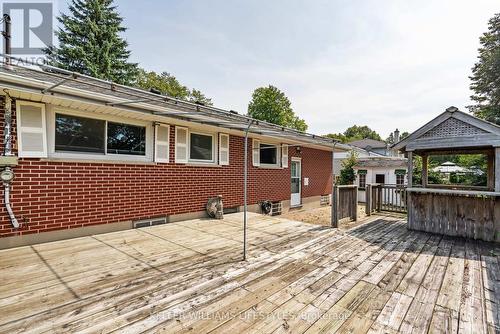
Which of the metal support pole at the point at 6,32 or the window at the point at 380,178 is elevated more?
the metal support pole at the point at 6,32

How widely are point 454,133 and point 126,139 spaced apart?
7922 millimetres

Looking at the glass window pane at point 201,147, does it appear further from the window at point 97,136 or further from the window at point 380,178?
the window at point 380,178

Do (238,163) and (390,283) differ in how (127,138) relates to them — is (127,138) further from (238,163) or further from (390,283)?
(390,283)

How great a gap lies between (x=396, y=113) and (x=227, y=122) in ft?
61.3

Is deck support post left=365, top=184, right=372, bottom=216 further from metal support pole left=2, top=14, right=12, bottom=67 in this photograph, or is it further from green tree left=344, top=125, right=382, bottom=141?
green tree left=344, top=125, right=382, bottom=141

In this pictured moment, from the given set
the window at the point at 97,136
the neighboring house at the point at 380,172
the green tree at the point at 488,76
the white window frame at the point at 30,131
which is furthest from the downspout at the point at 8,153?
the green tree at the point at 488,76

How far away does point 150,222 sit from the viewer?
19.2ft

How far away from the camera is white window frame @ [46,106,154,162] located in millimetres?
4352

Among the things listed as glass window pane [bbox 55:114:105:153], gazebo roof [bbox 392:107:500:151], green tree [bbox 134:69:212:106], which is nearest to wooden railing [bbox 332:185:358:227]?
gazebo roof [bbox 392:107:500:151]

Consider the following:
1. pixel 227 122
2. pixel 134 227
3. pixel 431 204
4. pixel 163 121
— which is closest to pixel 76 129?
pixel 163 121

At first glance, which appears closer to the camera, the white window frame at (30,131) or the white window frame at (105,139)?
the white window frame at (30,131)

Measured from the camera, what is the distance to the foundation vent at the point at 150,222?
5605 mm

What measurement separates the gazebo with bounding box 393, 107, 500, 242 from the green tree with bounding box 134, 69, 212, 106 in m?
23.6

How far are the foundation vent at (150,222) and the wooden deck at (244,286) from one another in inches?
26.7
